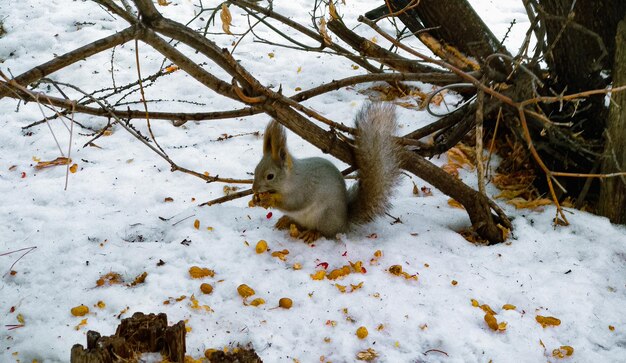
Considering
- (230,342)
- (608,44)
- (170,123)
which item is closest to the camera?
(230,342)

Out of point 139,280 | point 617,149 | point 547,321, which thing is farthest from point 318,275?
point 617,149

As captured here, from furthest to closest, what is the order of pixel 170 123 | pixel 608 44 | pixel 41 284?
pixel 170 123 < pixel 608 44 < pixel 41 284

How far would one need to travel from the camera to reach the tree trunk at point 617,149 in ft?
9.15

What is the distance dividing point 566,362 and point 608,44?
163 cm

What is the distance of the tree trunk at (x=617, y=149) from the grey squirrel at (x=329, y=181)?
993mm

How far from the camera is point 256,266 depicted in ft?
8.64

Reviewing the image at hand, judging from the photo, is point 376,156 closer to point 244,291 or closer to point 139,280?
point 244,291

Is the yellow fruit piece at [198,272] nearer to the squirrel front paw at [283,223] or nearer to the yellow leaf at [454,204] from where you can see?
the squirrel front paw at [283,223]

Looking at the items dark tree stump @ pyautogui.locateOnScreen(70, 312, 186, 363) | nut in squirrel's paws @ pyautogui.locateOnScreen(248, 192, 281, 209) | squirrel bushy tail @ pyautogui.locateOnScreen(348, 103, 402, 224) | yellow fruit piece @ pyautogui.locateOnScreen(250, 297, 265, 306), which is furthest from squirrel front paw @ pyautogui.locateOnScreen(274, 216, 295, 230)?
dark tree stump @ pyautogui.locateOnScreen(70, 312, 186, 363)

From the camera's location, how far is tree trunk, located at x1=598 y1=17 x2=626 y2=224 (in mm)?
2789

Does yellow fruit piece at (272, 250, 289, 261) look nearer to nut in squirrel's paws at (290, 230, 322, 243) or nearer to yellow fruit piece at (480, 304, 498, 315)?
nut in squirrel's paws at (290, 230, 322, 243)

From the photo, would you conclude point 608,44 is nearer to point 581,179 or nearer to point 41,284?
point 581,179

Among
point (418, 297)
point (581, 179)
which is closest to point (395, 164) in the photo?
point (418, 297)

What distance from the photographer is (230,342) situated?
85.4 inches
